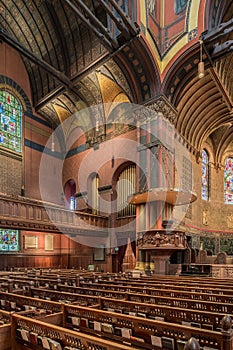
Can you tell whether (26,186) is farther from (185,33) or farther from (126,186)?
(185,33)

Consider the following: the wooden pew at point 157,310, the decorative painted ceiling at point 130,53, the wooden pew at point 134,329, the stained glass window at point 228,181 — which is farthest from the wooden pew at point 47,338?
the stained glass window at point 228,181

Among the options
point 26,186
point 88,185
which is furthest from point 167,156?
point 26,186

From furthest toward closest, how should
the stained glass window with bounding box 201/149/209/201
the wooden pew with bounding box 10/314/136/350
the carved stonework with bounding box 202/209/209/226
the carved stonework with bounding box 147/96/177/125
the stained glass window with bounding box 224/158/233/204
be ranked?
the stained glass window with bounding box 224/158/233/204 → the stained glass window with bounding box 201/149/209/201 → the carved stonework with bounding box 202/209/209/226 → the carved stonework with bounding box 147/96/177/125 → the wooden pew with bounding box 10/314/136/350

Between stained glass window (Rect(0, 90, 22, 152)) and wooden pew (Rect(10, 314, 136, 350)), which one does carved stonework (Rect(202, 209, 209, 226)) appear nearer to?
stained glass window (Rect(0, 90, 22, 152))

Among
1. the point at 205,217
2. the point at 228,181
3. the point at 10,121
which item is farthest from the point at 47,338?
the point at 228,181

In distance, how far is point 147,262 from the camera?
11398 mm

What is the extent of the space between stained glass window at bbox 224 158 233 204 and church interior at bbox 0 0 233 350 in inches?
25.0

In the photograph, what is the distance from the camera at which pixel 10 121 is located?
1656 cm

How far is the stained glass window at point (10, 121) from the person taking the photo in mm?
16047

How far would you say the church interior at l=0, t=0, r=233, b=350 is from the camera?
11.6 m

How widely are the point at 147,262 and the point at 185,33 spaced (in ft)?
31.0

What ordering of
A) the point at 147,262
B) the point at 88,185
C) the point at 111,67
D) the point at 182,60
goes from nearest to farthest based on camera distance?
the point at 147,262, the point at 182,60, the point at 111,67, the point at 88,185

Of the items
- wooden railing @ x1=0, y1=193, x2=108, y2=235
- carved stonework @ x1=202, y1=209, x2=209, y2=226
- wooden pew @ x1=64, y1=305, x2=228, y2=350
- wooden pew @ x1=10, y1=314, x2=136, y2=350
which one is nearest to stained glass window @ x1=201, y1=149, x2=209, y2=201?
carved stonework @ x1=202, y1=209, x2=209, y2=226

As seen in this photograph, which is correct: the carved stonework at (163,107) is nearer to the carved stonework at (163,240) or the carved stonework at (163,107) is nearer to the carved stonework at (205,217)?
the carved stonework at (163,240)
